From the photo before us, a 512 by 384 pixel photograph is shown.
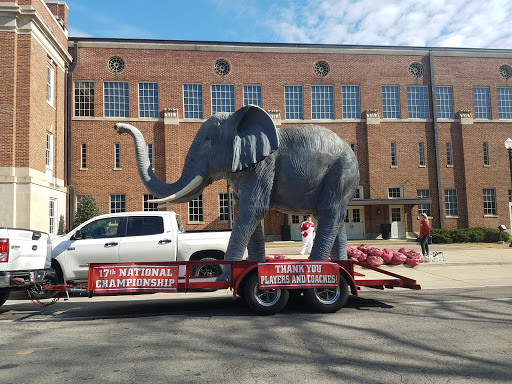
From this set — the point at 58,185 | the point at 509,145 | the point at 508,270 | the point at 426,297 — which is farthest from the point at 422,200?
the point at 58,185

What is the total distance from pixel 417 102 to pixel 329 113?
6.31 meters

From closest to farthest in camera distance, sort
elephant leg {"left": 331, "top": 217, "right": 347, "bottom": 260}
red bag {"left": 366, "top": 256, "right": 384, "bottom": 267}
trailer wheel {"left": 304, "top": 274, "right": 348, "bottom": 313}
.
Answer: trailer wheel {"left": 304, "top": 274, "right": 348, "bottom": 313} < elephant leg {"left": 331, "top": 217, "right": 347, "bottom": 260} < red bag {"left": 366, "top": 256, "right": 384, "bottom": 267}

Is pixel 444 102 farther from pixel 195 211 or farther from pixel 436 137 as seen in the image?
pixel 195 211

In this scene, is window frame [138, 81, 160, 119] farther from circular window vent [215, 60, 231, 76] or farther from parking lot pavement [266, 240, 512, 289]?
parking lot pavement [266, 240, 512, 289]

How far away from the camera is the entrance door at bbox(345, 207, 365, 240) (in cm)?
2800

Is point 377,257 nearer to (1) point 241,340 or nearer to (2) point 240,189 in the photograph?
(2) point 240,189

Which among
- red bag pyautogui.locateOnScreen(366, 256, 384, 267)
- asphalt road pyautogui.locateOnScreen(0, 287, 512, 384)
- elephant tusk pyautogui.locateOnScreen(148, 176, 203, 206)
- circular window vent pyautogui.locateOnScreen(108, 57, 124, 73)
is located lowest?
asphalt road pyautogui.locateOnScreen(0, 287, 512, 384)

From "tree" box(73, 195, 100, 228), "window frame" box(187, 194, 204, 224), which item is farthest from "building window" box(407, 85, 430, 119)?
"tree" box(73, 195, 100, 228)

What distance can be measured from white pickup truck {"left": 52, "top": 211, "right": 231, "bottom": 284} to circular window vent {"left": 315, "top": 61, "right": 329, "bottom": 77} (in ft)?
68.8

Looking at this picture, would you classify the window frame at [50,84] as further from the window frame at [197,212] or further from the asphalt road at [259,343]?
the asphalt road at [259,343]

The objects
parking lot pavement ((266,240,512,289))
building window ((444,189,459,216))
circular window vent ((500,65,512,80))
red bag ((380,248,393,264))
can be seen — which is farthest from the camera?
circular window vent ((500,65,512,80))

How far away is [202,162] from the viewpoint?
7.48 meters

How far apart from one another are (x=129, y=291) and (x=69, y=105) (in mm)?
21833

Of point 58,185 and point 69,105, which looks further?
point 69,105
